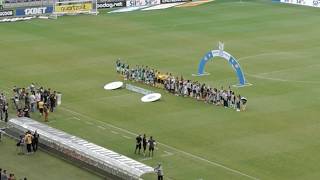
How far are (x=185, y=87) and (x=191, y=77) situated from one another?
21.5 feet

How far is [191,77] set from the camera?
6506 centimetres

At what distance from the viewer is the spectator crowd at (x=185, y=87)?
5559 cm

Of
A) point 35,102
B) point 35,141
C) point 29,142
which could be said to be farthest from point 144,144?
point 35,102

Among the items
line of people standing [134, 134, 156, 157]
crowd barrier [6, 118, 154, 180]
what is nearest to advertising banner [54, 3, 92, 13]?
crowd barrier [6, 118, 154, 180]

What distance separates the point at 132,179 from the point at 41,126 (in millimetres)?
10765

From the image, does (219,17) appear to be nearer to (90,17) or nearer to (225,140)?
(90,17)

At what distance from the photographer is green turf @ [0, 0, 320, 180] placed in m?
44.8

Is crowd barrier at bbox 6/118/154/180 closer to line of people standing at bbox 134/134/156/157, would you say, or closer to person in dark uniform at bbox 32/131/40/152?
person in dark uniform at bbox 32/131/40/152

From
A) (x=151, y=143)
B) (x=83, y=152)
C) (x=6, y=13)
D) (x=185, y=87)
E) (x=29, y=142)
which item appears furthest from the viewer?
(x=6, y=13)

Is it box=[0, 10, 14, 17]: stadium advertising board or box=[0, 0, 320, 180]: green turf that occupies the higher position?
box=[0, 10, 14, 17]: stadium advertising board

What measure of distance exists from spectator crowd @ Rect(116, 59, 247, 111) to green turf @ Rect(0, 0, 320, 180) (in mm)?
989

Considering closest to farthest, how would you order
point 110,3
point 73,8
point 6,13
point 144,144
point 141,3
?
point 144,144
point 6,13
point 73,8
point 110,3
point 141,3

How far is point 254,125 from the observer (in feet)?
166

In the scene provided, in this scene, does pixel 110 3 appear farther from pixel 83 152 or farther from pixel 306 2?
pixel 83 152
